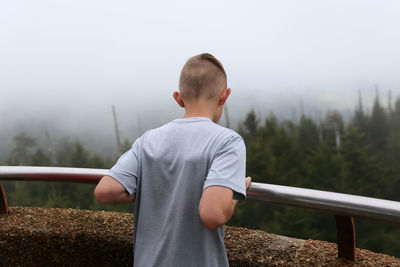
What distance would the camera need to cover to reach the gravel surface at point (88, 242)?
1875 mm

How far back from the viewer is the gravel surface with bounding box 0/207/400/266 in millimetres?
1875

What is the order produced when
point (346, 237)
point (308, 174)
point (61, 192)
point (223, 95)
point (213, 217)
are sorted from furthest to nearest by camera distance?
point (61, 192) → point (308, 174) → point (346, 237) → point (223, 95) → point (213, 217)

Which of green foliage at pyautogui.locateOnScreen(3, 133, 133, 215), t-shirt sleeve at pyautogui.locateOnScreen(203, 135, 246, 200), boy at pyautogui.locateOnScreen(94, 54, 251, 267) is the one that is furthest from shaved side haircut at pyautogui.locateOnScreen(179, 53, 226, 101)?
green foliage at pyautogui.locateOnScreen(3, 133, 133, 215)

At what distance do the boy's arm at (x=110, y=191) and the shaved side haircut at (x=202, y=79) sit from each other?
353 millimetres

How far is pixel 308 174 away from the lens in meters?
49.9

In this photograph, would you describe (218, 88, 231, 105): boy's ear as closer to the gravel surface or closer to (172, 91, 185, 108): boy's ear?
(172, 91, 185, 108): boy's ear

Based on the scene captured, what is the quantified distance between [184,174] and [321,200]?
1.70 feet

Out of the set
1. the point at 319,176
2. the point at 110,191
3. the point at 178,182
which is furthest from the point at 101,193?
the point at 319,176

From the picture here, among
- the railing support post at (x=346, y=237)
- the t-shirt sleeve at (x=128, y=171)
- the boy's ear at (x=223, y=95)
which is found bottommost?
the railing support post at (x=346, y=237)

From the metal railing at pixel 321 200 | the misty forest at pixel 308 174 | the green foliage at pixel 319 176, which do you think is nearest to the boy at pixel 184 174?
the metal railing at pixel 321 200

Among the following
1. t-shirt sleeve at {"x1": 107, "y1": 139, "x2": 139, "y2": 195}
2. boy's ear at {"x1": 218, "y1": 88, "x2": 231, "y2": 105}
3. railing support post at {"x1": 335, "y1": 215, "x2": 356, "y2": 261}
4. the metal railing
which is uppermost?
boy's ear at {"x1": 218, "y1": 88, "x2": 231, "y2": 105}

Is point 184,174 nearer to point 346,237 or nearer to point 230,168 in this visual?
point 230,168

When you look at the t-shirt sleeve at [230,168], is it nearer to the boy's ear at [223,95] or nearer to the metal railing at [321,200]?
the boy's ear at [223,95]

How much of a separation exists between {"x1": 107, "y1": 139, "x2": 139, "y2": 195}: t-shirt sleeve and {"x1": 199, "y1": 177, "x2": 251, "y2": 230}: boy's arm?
294 millimetres
